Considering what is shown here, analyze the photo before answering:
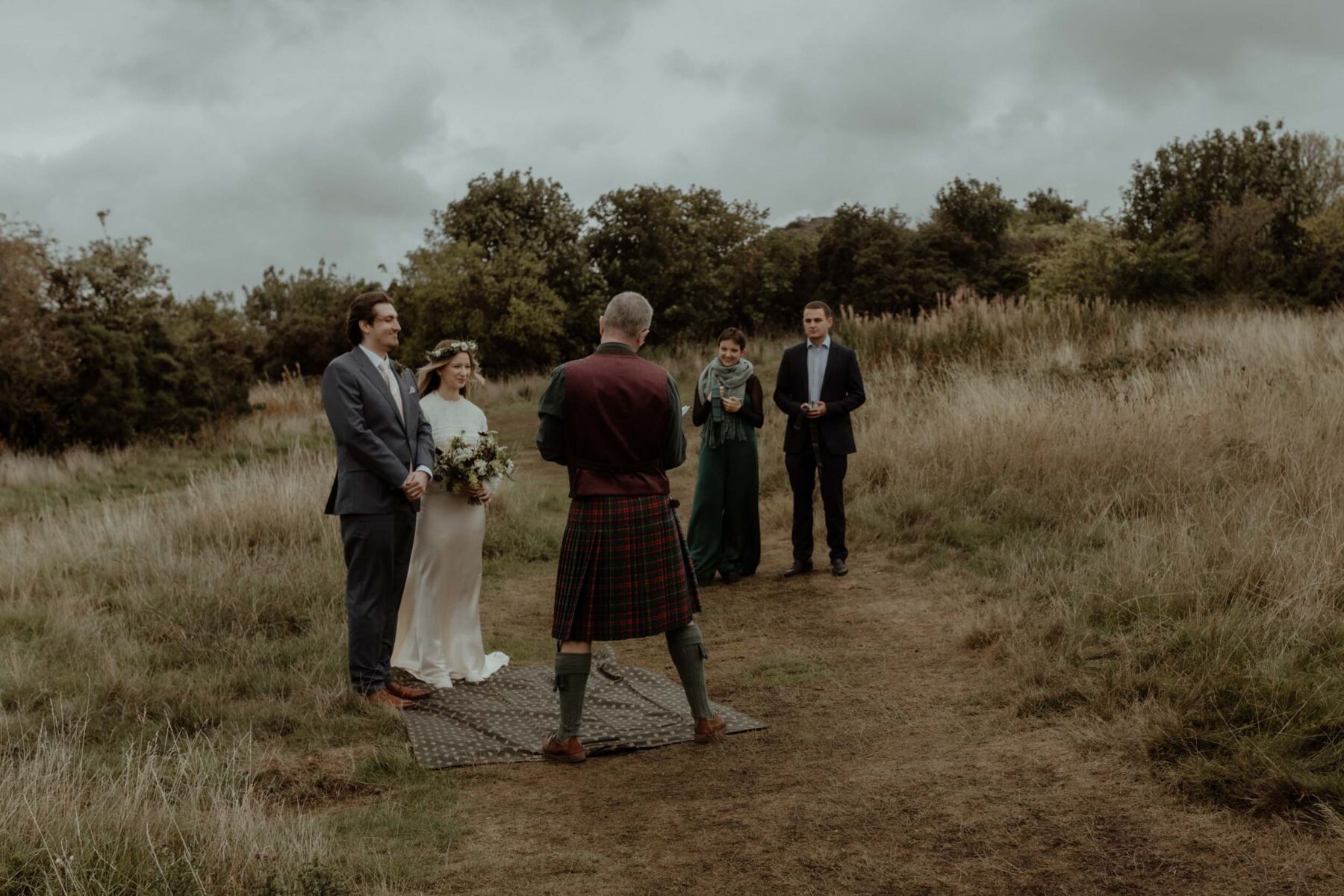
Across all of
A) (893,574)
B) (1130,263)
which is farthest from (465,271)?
(893,574)

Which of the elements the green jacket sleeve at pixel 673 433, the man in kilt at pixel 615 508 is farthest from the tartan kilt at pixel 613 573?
the green jacket sleeve at pixel 673 433

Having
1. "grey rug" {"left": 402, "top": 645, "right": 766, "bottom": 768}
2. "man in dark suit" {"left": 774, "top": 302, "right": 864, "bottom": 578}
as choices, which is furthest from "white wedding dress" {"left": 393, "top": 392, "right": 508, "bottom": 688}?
"man in dark suit" {"left": 774, "top": 302, "right": 864, "bottom": 578}

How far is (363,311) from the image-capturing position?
19.6 feet

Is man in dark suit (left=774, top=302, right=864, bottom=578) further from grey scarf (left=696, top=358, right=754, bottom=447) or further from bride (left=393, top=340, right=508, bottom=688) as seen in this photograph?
bride (left=393, top=340, right=508, bottom=688)

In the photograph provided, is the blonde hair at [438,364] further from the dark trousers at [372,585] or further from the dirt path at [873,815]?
the dirt path at [873,815]

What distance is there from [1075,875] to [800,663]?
10.4ft

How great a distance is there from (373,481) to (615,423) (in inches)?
68.4

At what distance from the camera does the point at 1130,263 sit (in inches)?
790

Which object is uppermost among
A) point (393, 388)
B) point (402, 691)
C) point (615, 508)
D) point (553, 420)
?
point (393, 388)

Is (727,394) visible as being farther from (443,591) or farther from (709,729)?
(709,729)

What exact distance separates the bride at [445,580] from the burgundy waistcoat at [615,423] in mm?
1666

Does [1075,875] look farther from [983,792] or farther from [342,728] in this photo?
[342,728]

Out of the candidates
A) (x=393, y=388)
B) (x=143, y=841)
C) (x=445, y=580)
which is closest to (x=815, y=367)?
(x=445, y=580)

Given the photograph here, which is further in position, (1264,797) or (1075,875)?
(1264,797)
